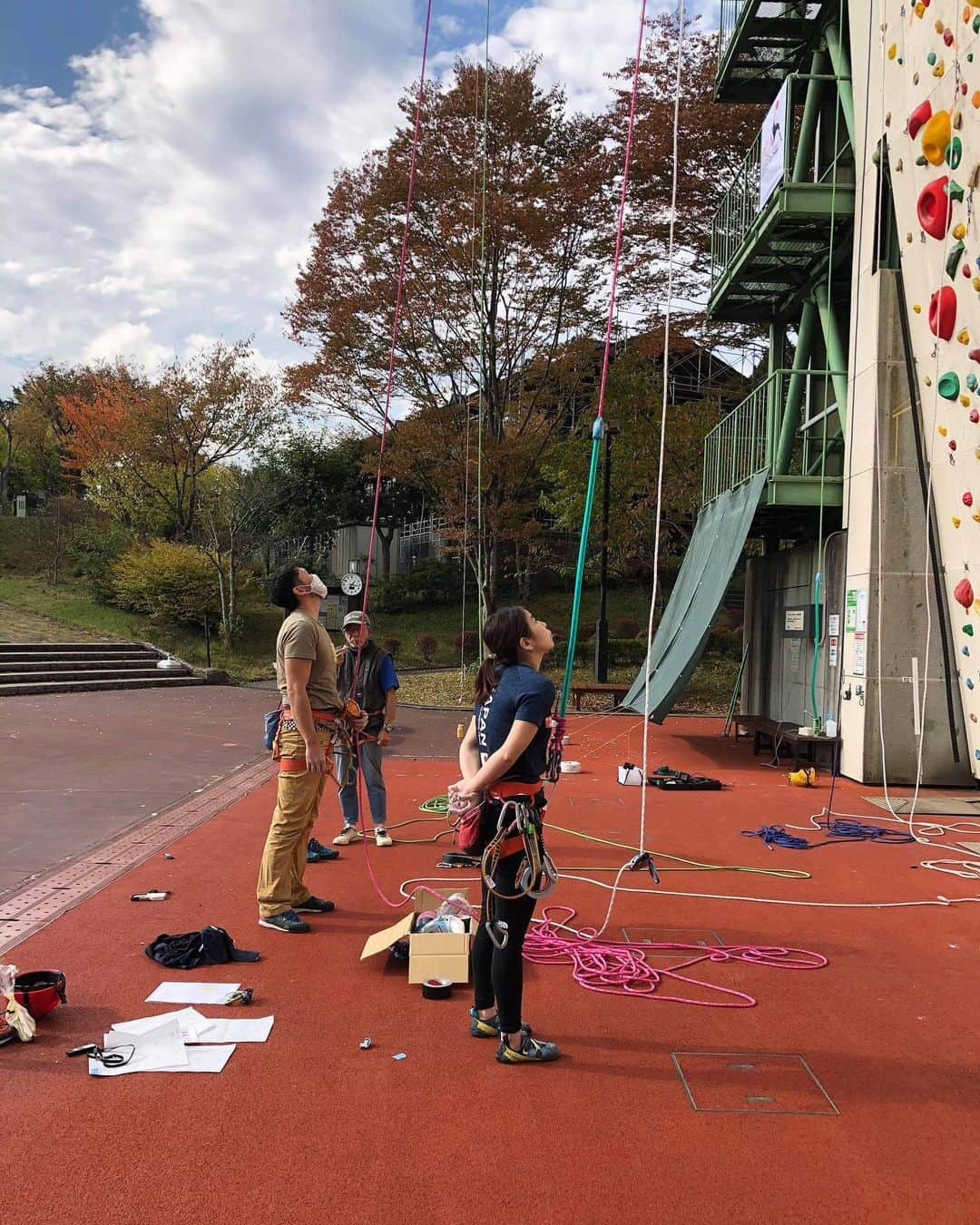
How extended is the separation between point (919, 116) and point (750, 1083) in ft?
28.0

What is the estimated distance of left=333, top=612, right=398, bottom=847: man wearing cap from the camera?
7.21m

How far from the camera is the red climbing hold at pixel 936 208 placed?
7801 mm

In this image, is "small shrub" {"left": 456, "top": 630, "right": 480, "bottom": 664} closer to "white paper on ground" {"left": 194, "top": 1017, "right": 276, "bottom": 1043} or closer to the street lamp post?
→ the street lamp post

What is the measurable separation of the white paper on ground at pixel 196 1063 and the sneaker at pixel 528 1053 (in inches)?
42.4

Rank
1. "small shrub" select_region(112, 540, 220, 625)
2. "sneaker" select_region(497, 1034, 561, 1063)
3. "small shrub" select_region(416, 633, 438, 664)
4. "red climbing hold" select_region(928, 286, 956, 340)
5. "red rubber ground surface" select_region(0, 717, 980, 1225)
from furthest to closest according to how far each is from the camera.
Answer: "small shrub" select_region(112, 540, 220, 625) → "small shrub" select_region(416, 633, 438, 664) → "red climbing hold" select_region(928, 286, 956, 340) → "sneaker" select_region(497, 1034, 561, 1063) → "red rubber ground surface" select_region(0, 717, 980, 1225)

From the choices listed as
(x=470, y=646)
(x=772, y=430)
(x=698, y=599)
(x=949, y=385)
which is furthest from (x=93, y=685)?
(x=949, y=385)

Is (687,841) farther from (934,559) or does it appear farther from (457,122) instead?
(457,122)

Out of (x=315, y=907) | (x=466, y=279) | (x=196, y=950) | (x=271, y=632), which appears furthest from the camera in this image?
(x=271, y=632)

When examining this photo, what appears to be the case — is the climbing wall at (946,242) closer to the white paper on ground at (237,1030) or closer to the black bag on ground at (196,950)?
the black bag on ground at (196,950)

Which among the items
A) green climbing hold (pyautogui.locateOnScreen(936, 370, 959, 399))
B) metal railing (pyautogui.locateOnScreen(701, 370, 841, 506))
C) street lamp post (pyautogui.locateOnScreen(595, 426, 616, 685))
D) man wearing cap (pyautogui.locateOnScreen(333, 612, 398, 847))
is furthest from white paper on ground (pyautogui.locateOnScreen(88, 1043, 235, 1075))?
street lamp post (pyautogui.locateOnScreen(595, 426, 616, 685))

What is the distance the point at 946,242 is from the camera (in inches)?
313

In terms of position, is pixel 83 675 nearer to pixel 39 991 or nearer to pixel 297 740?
pixel 297 740

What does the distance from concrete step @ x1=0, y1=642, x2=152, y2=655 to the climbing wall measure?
20.3 meters

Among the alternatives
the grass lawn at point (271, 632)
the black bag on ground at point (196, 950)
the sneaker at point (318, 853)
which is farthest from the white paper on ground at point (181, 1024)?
the grass lawn at point (271, 632)
